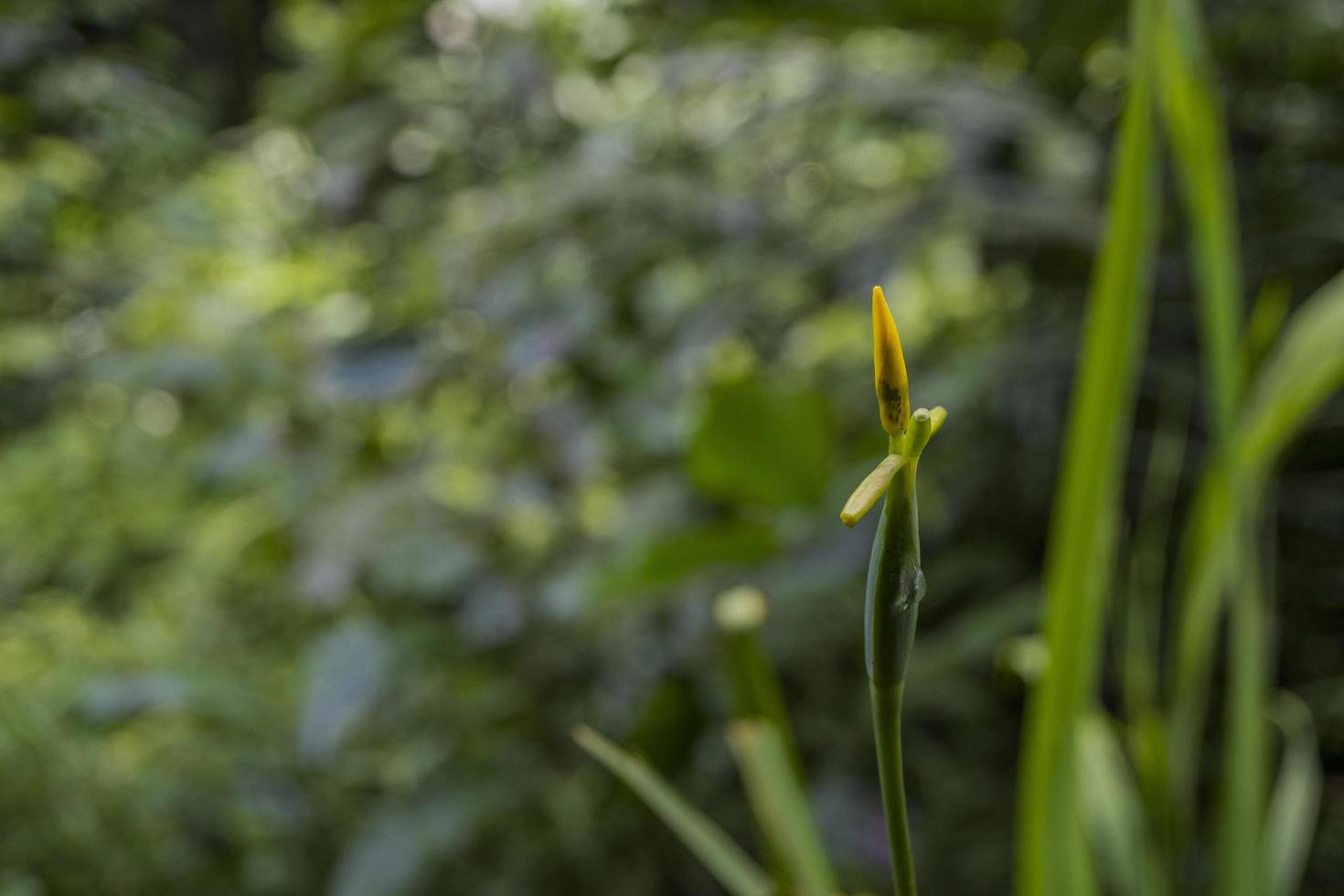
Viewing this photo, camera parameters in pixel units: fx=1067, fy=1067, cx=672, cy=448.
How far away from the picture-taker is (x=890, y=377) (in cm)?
8

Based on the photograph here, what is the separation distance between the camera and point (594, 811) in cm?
64

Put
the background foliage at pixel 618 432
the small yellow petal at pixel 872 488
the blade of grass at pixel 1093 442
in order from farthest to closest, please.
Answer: the background foliage at pixel 618 432, the blade of grass at pixel 1093 442, the small yellow petal at pixel 872 488

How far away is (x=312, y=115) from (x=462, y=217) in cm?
22

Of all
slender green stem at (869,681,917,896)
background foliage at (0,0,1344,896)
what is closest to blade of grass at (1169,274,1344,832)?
background foliage at (0,0,1344,896)

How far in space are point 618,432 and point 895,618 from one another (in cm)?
53

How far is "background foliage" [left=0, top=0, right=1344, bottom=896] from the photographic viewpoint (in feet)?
1.84

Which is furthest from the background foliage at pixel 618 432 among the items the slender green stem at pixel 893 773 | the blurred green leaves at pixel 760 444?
the slender green stem at pixel 893 773

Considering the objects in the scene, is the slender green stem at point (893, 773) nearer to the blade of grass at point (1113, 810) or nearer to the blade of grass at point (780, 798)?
the blade of grass at point (780, 798)

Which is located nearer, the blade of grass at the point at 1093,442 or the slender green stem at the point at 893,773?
the slender green stem at the point at 893,773

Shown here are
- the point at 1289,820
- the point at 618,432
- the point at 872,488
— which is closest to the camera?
the point at 872,488

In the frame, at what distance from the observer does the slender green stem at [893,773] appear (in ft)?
0.28

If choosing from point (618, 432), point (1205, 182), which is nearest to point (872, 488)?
point (1205, 182)

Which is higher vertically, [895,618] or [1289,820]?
[895,618]

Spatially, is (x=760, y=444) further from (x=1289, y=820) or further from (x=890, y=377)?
(x=890, y=377)
